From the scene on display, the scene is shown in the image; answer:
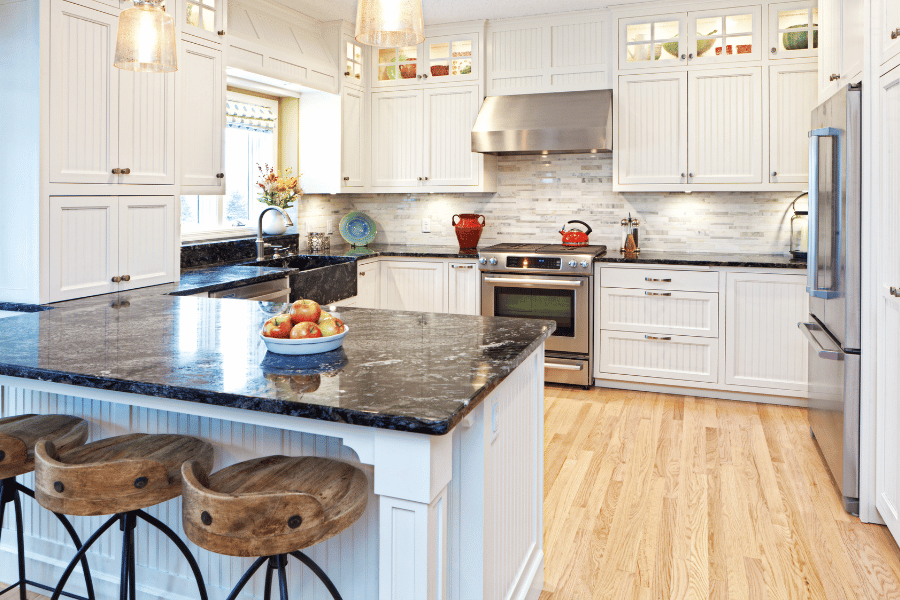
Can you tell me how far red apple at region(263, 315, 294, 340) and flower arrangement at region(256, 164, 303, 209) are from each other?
124 inches

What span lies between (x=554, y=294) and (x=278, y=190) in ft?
6.99

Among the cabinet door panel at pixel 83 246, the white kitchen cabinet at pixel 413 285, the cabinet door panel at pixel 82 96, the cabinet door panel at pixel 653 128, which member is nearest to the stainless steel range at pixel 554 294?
the white kitchen cabinet at pixel 413 285

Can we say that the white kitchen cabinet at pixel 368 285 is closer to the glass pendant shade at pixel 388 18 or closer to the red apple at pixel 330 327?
the red apple at pixel 330 327

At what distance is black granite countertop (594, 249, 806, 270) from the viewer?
4473mm

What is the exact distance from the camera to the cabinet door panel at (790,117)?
4.55 meters

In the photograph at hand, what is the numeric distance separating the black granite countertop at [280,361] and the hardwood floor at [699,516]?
3.16 ft

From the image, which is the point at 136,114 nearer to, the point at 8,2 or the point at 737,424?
the point at 8,2

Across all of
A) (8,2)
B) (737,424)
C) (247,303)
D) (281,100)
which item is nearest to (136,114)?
(8,2)

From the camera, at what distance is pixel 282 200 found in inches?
197

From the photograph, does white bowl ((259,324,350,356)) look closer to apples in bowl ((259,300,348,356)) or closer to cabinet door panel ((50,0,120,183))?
apples in bowl ((259,300,348,356))

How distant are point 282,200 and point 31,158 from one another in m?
2.26

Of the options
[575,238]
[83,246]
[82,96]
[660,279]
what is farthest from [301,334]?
[575,238]

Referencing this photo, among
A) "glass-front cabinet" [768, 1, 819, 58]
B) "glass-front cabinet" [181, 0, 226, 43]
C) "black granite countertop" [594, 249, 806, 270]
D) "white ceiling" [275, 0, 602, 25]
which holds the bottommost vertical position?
"black granite countertop" [594, 249, 806, 270]

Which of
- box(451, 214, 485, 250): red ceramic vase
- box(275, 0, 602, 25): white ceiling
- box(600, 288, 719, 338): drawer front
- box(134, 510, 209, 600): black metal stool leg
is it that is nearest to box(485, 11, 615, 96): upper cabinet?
box(275, 0, 602, 25): white ceiling
